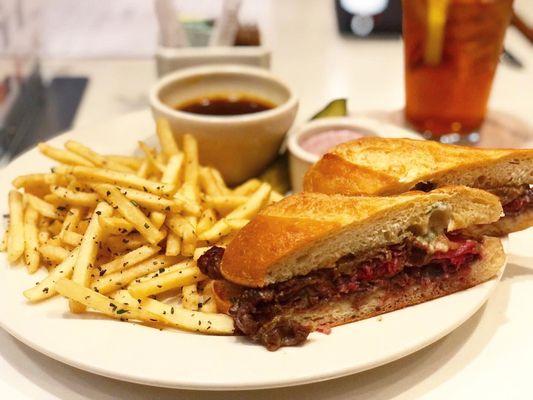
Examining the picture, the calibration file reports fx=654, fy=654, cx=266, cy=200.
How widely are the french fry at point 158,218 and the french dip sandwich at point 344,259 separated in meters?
0.18

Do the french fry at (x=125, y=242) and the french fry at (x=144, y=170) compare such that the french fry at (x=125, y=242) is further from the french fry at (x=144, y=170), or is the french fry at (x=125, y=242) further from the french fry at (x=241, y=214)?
the french fry at (x=144, y=170)

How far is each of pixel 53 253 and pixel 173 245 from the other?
0.32m

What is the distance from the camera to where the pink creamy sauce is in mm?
2402

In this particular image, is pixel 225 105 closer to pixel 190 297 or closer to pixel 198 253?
pixel 198 253

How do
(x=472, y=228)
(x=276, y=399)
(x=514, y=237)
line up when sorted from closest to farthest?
(x=276, y=399) < (x=472, y=228) < (x=514, y=237)

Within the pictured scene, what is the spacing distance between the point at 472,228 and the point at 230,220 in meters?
0.67

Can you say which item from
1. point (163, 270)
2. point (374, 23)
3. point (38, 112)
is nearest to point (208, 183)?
point (163, 270)

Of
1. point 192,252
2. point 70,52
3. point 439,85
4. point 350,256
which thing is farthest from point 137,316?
point 70,52

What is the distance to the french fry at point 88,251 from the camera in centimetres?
166

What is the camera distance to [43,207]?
1.97m

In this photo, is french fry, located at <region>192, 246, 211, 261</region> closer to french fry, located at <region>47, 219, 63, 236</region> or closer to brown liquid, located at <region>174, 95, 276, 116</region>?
french fry, located at <region>47, 219, 63, 236</region>

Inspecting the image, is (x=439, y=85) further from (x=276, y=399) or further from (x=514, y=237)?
(x=276, y=399)

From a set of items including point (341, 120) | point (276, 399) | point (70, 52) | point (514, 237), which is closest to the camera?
point (276, 399)

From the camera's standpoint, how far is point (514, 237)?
81.7 inches
